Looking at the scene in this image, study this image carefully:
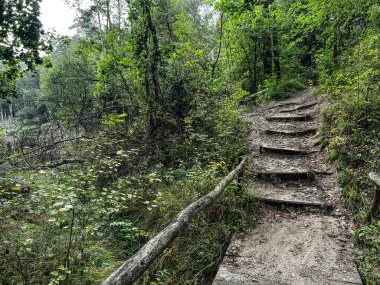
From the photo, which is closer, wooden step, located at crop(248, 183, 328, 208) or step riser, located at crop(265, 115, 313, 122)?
wooden step, located at crop(248, 183, 328, 208)

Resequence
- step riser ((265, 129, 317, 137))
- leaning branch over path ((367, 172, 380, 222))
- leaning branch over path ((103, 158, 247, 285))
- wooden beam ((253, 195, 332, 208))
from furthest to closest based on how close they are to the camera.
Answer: step riser ((265, 129, 317, 137)) → wooden beam ((253, 195, 332, 208)) → leaning branch over path ((367, 172, 380, 222)) → leaning branch over path ((103, 158, 247, 285))

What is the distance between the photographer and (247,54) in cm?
1253

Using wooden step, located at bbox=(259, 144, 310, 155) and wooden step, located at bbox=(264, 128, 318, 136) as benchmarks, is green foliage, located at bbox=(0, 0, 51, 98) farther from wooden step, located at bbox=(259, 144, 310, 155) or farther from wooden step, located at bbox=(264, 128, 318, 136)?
wooden step, located at bbox=(264, 128, 318, 136)

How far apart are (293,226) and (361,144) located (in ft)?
7.66

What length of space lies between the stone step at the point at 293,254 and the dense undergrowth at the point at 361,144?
0.70 ft

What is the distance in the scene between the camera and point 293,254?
334 centimetres

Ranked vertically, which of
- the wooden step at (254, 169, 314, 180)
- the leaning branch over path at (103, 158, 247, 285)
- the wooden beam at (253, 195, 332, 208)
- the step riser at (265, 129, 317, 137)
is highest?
the step riser at (265, 129, 317, 137)

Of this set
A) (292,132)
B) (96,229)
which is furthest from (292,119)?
(96,229)

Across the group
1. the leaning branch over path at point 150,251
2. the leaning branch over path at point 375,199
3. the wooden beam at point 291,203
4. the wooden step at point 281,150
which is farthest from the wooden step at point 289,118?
the leaning branch over path at point 150,251

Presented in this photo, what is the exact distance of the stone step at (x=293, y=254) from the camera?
293 cm

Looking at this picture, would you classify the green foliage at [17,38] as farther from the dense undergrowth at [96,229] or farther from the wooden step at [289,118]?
the wooden step at [289,118]

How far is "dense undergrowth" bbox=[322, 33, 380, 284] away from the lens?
3.15 metres

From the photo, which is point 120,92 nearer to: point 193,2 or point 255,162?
point 255,162

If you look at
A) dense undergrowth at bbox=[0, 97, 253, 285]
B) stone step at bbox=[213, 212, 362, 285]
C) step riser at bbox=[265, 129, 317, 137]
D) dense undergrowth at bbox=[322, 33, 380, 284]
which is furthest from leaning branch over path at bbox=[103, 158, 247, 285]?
step riser at bbox=[265, 129, 317, 137]
